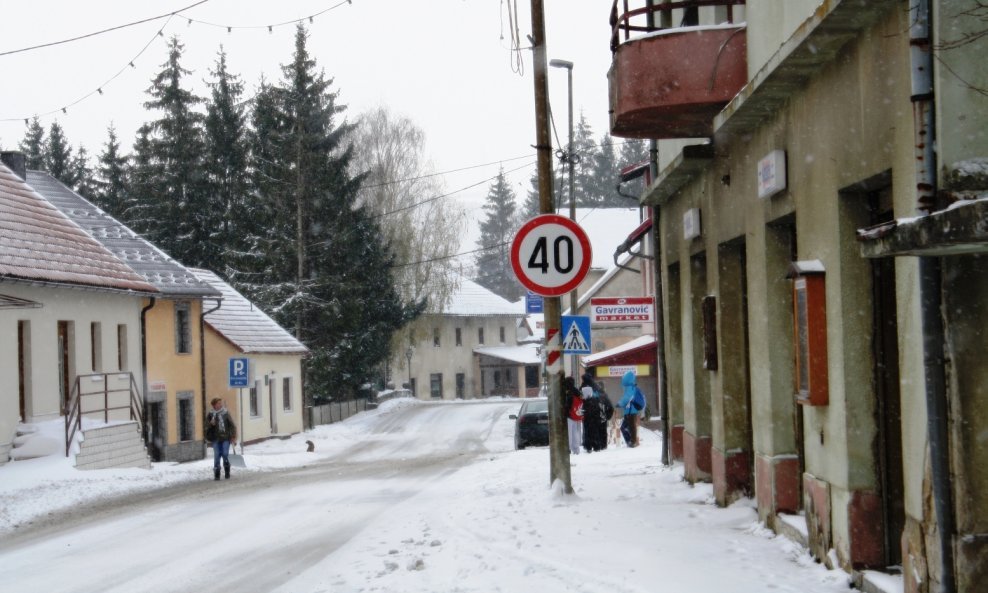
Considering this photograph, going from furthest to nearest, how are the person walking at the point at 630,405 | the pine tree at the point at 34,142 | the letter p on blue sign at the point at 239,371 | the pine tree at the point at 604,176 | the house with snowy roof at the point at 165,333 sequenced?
1. the pine tree at the point at 604,176
2. the pine tree at the point at 34,142
3. the house with snowy roof at the point at 165,333
4. the letter p on blue sign at the point at 239,371
5. the person walking at the point at 630,405

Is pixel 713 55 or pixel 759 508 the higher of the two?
pixel 713 55

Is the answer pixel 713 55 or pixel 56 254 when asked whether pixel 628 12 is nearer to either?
pixel 713 55

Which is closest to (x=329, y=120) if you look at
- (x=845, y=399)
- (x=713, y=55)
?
(x=713, y=55)

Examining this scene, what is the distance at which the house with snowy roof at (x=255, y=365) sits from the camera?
137 ft

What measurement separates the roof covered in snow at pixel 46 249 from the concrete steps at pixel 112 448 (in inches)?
137

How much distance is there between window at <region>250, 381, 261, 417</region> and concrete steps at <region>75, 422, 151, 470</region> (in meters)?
15.1

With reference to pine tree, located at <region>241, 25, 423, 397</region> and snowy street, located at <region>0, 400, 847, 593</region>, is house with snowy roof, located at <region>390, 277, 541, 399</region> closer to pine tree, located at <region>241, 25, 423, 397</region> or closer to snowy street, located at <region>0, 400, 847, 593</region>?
pine tree, located at <region>241, 25, 423, 397</region>

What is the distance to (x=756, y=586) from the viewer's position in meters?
7.27

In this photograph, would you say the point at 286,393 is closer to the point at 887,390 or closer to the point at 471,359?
the point at 471,359

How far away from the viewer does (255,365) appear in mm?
42844

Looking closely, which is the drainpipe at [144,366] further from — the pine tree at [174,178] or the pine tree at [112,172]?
the pine tree at [112,172]

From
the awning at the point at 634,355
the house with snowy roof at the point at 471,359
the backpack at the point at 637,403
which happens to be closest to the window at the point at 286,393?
the awning at the point at 634,355

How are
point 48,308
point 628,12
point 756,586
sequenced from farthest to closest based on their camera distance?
point 48,308
point 628,12
point 756,586

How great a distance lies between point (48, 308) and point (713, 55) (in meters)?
19.4
